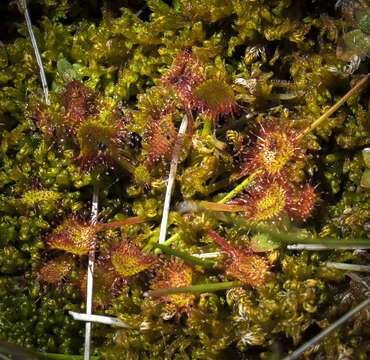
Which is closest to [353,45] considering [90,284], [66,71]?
[66,71]

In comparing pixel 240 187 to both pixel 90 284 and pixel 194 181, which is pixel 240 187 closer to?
pixel 194 181

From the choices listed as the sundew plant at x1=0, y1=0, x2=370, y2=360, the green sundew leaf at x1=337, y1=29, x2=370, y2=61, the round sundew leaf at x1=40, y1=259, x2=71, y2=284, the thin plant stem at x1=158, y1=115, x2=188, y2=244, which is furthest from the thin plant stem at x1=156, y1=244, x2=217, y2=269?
the green sundew leaf at x1=337, y1=29, x2=370, y2=61

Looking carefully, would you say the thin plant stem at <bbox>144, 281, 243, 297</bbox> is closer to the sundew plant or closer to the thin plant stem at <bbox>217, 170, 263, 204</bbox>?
the sundew plant

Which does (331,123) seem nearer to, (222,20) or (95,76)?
(222,20)

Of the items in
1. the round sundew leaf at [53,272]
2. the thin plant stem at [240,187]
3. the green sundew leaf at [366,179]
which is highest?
the green sundew leaf at [366,179]

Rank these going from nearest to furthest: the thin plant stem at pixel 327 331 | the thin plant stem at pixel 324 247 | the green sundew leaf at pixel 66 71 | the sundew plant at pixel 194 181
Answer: the thin plant stem at pixel 327 331 → the thin plant stem at pixel 324 247 → the sundew plant at pixel 194 181 → the green sundew leaf at pixel 66 71

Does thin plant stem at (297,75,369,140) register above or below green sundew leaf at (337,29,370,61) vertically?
below

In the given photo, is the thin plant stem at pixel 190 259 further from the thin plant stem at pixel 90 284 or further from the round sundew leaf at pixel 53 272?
the round sundew leaf at pixel 53 272

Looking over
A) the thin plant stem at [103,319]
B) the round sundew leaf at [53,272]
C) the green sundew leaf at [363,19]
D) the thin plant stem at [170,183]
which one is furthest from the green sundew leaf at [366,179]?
the round sundew leaf at [53,272]
